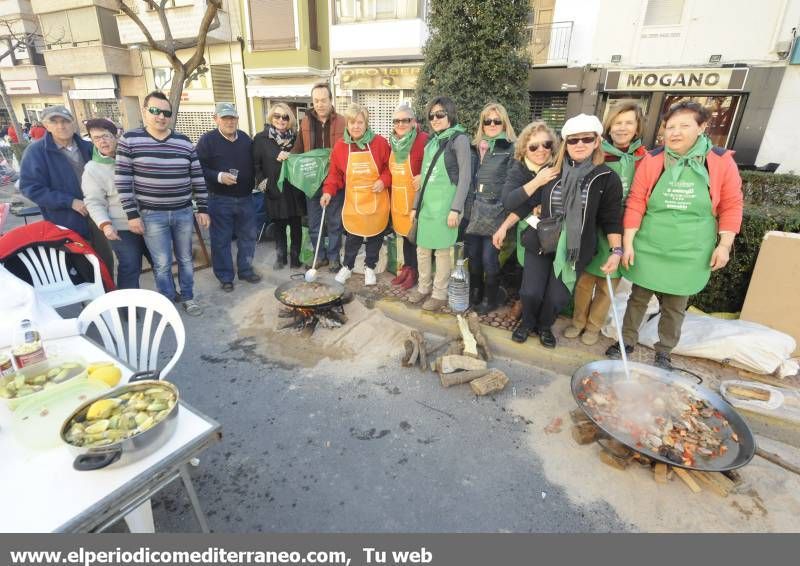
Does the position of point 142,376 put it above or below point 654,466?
above

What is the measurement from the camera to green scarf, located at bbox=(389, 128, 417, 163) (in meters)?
4.32

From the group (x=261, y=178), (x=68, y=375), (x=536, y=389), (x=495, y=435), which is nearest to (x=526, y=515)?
(x=495, y=435)

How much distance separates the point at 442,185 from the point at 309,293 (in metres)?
1.84

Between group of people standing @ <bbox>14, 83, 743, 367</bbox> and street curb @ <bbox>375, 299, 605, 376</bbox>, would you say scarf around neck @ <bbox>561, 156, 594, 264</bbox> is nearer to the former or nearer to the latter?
group of people standing @ <bbox>14, 83, 743, 367</bbox>

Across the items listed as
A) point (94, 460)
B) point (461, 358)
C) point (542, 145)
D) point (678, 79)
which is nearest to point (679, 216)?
point (542, 145)

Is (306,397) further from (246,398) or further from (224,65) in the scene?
(224,65)

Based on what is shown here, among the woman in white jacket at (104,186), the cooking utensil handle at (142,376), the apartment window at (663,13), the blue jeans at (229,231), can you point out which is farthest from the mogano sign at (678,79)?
the cooking utensil handle at (142,376)

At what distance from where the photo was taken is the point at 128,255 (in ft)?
14.8

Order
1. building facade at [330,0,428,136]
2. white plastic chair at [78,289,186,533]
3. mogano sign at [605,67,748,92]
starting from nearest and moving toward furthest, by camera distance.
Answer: white plastic chair at [78,289,186,533] < mogano sign at [605,67,748,92] < building facade at [330,0,428,136]

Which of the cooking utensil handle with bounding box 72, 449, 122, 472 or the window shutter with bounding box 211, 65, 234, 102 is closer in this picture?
the cooking utensil handle with bounding box 72, 449, 122, 472

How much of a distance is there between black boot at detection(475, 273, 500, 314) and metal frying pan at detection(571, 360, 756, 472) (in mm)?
1487

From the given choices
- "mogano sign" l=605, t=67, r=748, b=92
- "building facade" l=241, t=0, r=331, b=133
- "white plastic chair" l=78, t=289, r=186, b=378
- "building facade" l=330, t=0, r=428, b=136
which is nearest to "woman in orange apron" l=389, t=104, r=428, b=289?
"white plastic chair" l=78, t=289, r=186, b=378

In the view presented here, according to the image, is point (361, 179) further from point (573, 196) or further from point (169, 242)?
point (573, 196)

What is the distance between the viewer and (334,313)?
14.8 ft
